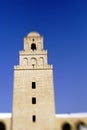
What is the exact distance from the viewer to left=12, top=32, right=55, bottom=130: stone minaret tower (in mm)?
26094

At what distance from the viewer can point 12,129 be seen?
2580cm

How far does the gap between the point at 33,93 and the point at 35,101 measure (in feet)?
2.94

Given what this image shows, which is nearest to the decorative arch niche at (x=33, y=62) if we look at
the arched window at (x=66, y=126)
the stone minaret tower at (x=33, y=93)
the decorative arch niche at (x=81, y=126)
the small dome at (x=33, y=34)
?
the stone minaret tower at (x=33, y=93)

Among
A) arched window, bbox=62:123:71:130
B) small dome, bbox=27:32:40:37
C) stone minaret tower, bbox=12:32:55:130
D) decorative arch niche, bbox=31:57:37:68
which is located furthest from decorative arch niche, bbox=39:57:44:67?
arched window, bbox=62:123:71:130

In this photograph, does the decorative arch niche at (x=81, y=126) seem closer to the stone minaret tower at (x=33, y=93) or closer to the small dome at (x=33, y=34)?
the stone minaret tower at (x=33, y=93)

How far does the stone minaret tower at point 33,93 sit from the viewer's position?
2609 centimetres

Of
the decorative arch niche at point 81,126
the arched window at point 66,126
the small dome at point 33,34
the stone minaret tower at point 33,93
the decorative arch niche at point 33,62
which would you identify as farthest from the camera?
the small dome at point 33,34

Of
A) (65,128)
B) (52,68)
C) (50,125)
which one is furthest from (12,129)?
(52,68)

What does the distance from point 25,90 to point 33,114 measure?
2735 millimetres

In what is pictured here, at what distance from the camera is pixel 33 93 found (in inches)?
1062

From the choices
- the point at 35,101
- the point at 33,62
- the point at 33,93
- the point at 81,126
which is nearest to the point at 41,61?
the point at 33,62

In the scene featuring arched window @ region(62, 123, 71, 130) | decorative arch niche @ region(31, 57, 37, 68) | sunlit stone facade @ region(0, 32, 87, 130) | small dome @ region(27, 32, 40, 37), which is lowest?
arched window @ region(62, 123, 71, 130)

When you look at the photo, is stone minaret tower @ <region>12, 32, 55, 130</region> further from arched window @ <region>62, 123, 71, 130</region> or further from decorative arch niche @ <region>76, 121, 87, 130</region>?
decorative arch niche @ <region>76, 121, 87, 130</region>

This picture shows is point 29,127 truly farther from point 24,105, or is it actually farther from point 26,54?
point 26,54
